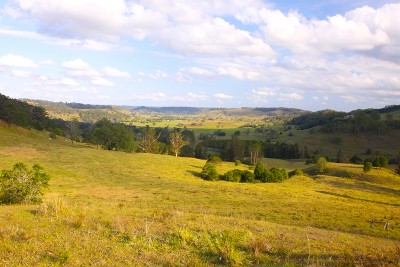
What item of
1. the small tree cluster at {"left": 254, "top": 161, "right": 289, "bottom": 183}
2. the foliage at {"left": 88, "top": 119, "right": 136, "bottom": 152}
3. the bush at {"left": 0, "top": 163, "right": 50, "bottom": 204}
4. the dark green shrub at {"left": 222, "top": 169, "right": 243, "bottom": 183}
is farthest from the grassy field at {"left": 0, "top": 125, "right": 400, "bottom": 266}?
the foliage at {"left": 88, "top": 119, "right": 136, "bottom": 152}

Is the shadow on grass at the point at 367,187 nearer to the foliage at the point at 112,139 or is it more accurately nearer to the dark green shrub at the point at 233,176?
the dark green shrub at the point at 233,176

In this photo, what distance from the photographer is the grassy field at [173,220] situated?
435 inches

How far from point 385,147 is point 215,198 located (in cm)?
15467

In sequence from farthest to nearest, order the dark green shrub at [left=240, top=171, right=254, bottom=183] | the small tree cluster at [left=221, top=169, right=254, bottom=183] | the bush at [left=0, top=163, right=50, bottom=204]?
1. the dark green shrub at [left=240, top=171, right=254, bottom=183]
2. the small tree cluster at [left=221, top=169, right=254, bottom=183]
3. the bush at [left=0, top=163, right=50, bottom=204]

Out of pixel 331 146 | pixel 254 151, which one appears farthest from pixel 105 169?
pixel 331 146

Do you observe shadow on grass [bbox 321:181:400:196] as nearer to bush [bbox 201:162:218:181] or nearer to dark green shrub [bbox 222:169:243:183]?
dark green shrub [bbox 222:169:243:183]

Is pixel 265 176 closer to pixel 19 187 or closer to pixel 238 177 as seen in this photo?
pixel 238 177

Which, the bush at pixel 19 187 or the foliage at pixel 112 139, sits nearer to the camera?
the bush at pixel 19 187

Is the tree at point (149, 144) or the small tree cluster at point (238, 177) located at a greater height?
the tree at point (149, 144)

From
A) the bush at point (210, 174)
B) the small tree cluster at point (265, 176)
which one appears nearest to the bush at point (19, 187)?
the bush at point (210, 174)

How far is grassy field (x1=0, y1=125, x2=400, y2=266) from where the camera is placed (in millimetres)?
11039

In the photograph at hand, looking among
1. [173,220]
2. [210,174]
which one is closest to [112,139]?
[210,174]

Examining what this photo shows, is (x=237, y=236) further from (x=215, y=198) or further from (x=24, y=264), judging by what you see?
(x=215, y=198)

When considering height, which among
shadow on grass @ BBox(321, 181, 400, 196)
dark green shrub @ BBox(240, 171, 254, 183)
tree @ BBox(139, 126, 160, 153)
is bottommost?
shadow on grass @ BBox(321, 181, 400, 196)
